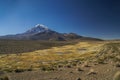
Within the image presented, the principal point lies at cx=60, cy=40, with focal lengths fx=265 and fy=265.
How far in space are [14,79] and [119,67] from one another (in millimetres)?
A: 12856

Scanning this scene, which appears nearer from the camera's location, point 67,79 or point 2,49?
point 67,79

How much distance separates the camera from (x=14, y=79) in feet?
89.1

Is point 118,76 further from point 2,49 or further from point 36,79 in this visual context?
point 2,49

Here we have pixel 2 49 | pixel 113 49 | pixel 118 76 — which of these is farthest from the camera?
pixel 2 49

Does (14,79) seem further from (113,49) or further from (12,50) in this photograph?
(12,50)

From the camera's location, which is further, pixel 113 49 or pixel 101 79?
pixel 113 49

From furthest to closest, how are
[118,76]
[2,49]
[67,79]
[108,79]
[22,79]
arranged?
[2,49] → [22,79] → [67,79] → [108,79] → [118,76]

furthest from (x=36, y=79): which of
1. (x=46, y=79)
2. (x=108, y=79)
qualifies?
(x=108, y=79)

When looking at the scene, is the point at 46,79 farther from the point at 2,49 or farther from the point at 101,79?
the point at 2,49

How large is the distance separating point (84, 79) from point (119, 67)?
9520 mm

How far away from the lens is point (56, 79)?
25.5 metres

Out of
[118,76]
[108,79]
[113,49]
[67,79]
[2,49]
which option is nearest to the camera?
[118,76]

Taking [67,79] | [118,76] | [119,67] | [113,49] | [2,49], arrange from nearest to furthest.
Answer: [118,76] < [67,79] < [119,67] < [113,49] < [2,49]

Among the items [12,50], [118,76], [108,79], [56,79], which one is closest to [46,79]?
[56,79]
